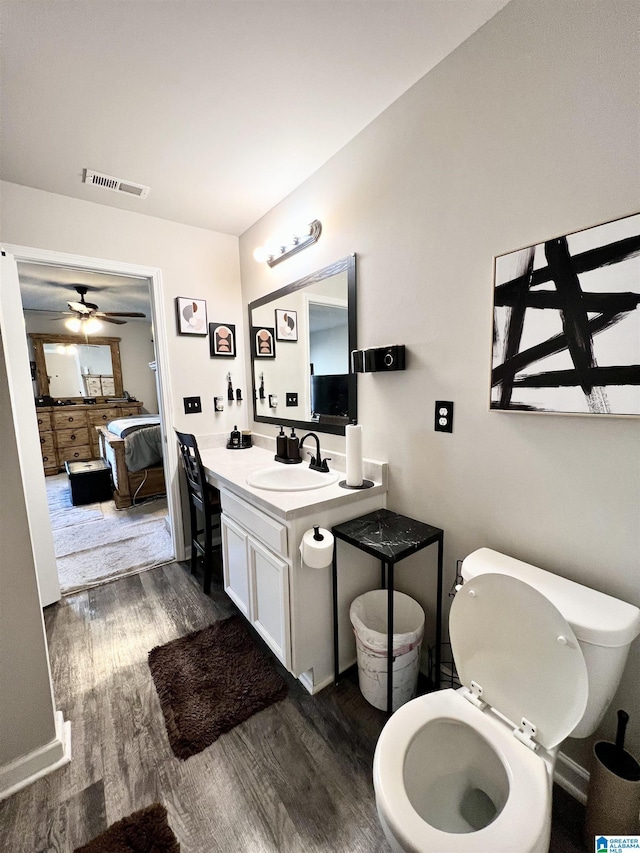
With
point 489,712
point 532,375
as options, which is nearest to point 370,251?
point 532,375

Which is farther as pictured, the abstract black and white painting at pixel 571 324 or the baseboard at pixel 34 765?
the baseboard at pixel 34 765

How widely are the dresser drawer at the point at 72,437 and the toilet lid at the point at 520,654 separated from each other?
236 inches

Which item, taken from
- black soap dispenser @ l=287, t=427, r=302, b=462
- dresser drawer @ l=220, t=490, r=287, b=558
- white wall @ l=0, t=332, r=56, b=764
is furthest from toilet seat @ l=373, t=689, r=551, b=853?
black soap dispenser @ l=287, t=427, r=302, b=462

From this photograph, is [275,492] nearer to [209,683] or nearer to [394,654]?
[394,654]

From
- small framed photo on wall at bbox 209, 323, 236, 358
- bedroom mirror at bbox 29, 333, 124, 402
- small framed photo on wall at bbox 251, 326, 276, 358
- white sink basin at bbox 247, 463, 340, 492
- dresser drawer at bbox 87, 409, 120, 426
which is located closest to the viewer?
white sink basin at bbox 247, 463, 340, 492

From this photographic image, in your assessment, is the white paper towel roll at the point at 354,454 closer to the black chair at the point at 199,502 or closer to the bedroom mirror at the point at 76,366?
the black chair at the point at 199,502

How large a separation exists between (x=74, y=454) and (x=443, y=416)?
230 inches

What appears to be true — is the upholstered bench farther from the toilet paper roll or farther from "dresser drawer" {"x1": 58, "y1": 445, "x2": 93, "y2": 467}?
the toilet paper roll

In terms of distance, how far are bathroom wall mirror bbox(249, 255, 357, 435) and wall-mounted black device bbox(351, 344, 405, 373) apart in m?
0.17

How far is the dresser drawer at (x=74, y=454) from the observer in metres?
5.17

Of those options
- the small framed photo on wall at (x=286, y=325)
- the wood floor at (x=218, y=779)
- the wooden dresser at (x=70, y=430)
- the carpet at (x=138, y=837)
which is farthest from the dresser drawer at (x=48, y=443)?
the carpet at (x=138, y=837)

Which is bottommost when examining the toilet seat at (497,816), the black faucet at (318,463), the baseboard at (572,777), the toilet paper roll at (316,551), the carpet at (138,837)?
the carpet at (138,837)

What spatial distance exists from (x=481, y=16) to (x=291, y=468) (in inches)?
76.7

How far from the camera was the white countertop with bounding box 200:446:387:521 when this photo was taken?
4.58 ft
